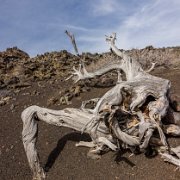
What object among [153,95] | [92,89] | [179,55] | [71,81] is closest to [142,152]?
[153,95]

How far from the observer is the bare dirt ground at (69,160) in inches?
329

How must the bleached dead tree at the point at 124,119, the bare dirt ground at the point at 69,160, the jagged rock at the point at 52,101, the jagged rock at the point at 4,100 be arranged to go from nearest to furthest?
the bleached dead tree at the point at 124,119
the bare dirt ground at the point at 69,160
the jagged rock at the point at 52,101
the jagged rock at the point at 4,100

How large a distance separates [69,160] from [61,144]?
0.82 metres

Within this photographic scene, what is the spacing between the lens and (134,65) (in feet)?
31.2

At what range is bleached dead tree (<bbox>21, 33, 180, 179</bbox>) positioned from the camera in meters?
8.21

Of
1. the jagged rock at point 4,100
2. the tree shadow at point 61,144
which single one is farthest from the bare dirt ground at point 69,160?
the jagged rock at point 4,100

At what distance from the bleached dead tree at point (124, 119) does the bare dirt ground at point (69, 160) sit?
0.23 m

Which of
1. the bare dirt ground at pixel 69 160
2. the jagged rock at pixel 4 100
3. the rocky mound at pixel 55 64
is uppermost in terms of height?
the rocky mound at pixel 55 64

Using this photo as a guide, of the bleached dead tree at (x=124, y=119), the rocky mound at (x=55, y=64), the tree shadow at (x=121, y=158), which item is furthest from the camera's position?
the rocky mound at (x=55, y=64)

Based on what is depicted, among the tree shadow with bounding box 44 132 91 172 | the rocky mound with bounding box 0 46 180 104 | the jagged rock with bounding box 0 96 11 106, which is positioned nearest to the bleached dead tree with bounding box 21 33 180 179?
the tree shadow with bounding box 44 132 91 172

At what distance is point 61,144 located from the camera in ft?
33.2

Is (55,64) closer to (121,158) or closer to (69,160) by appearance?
(69,160)

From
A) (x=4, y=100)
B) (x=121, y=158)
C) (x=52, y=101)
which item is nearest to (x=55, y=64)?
(x=4, y=100)

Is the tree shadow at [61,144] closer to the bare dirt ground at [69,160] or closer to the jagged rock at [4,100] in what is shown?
the bare dirt ground at [69,160]
